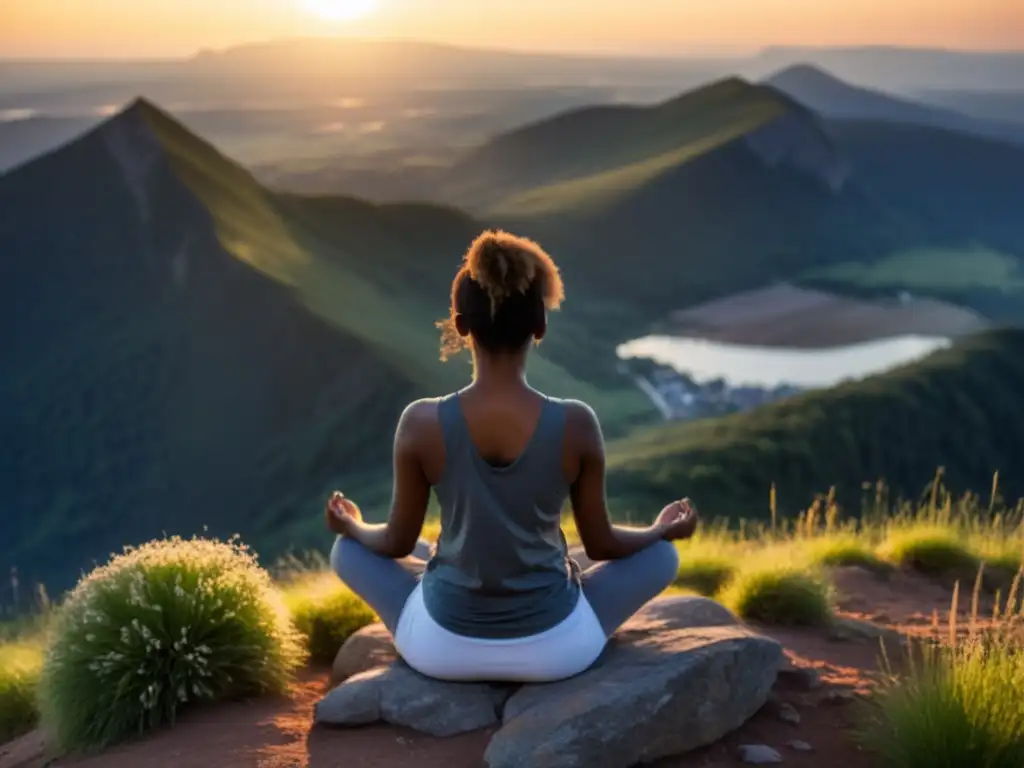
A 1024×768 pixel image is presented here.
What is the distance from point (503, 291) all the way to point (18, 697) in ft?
13.1

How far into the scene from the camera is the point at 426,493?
13.4 feet

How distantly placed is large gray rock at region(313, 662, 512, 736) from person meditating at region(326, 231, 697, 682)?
7 cm

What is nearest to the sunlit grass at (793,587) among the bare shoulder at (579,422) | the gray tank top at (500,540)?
the gray tank top at (500,540)

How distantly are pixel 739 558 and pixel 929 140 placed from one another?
569 ft

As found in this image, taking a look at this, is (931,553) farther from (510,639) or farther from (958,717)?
(510,639)

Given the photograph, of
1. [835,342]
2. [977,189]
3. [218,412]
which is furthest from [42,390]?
[977,189]

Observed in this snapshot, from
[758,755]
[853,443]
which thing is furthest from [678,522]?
[853,443]

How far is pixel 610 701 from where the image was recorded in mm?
3840

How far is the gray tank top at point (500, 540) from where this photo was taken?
383cm

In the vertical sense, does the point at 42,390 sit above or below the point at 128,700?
below

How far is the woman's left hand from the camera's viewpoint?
452 cm

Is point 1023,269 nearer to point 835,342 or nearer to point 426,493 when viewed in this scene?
point 835,342

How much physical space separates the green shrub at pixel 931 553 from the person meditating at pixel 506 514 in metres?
4.06

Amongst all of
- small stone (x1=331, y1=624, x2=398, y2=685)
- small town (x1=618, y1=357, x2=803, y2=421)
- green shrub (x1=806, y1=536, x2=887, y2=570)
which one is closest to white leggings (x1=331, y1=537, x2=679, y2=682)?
small stone (x1=331, y1=624, x2=398, y2=685)
